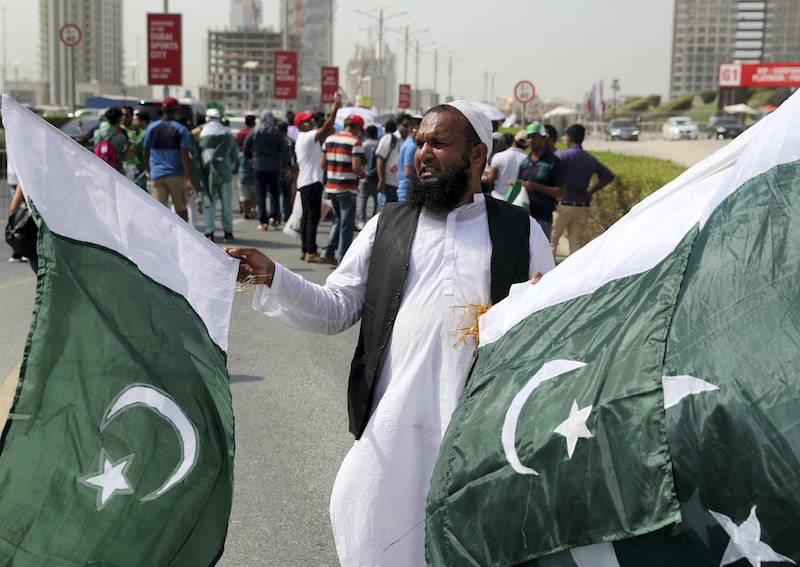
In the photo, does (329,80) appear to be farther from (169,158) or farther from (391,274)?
(391,274)

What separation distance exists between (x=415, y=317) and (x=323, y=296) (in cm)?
35

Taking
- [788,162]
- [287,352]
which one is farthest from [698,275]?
[287,352]

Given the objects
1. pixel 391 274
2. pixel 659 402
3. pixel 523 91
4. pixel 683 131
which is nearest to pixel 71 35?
pixel 523 91

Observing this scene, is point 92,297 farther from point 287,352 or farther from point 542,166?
point 542,166

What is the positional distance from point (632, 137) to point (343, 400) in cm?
6793

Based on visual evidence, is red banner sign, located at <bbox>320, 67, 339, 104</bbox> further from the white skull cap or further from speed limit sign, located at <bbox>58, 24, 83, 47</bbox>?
the white skull cap

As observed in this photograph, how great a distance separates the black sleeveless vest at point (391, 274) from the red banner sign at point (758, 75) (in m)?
100

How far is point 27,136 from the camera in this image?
3250mm

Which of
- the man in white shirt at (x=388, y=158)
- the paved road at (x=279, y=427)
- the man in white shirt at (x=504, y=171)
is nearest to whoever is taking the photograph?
the paved road at (x=279, y=427)

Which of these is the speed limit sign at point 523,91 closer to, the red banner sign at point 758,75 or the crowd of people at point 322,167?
the crowd of people at point 322,167

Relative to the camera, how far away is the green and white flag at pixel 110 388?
9.73 ft

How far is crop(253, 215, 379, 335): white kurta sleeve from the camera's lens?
3.78 meters

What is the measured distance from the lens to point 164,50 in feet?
82.6

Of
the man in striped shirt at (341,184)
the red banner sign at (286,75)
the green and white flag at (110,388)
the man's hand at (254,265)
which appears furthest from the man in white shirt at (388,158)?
the red banner sign at (286,75)
